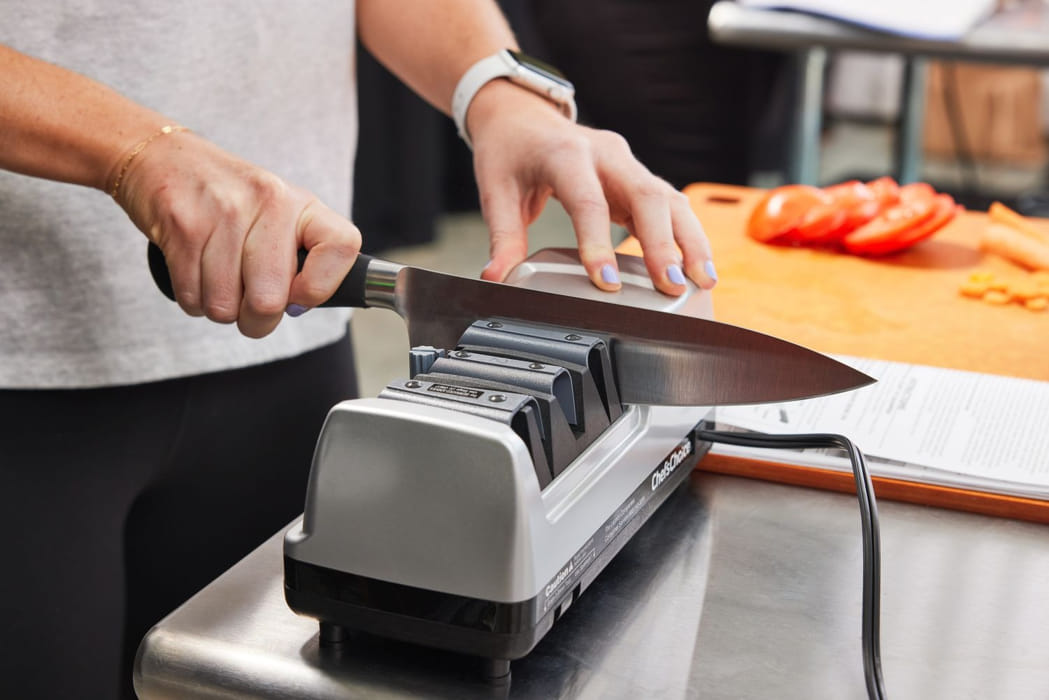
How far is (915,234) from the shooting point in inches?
47.9

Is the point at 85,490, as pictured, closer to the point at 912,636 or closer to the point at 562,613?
the point at 562,613

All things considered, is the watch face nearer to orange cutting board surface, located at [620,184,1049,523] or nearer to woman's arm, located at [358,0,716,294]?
woman's arm, located at [358,0,716,294]

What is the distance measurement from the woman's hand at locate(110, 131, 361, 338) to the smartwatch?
300 millimetres

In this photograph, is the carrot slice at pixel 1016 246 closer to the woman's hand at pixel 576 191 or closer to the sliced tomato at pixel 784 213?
the sliced tomato at pixel 784 213

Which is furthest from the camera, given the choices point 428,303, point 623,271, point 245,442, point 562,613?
point 245,442

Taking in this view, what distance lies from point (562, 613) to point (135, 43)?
58 cm

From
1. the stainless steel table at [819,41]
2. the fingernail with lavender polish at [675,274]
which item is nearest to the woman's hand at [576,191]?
the fingernail with lavender polish at [675,274]

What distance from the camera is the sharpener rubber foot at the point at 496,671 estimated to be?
1.85 feet

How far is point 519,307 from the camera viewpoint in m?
0.67

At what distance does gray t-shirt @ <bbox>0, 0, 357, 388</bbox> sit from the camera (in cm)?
88

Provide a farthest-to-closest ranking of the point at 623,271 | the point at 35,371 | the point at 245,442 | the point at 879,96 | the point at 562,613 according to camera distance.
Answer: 1. the point at 879,96
2. the point at 245,442
3. the point at 35,371
4. the point at 623,271
5. the point at 562,613

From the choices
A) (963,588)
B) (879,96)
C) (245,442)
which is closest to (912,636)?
(963,588)

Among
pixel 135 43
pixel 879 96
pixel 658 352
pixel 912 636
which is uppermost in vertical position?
pixel 135 43

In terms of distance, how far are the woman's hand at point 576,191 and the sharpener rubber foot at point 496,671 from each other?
29 centimetres
